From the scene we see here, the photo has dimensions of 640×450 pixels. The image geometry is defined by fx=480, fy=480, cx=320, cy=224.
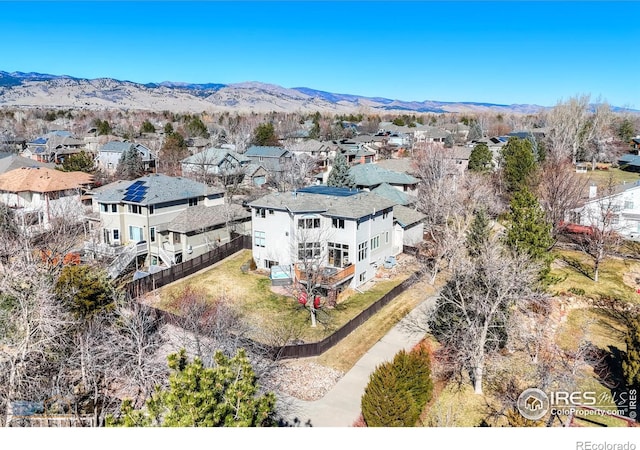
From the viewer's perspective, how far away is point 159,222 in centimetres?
3831

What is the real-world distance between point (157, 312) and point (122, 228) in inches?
570

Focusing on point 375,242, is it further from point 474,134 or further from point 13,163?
point 474,134

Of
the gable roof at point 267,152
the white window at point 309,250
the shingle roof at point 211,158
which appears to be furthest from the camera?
the gable roof at point 267,152

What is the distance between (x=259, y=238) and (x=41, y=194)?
84.7 feet

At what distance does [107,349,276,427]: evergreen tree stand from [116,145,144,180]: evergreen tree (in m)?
Answer: 56.3

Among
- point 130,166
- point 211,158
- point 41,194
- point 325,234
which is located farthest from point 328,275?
point 130,166

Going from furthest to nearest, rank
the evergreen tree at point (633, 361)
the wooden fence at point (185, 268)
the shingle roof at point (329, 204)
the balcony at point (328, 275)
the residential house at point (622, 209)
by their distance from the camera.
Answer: the residential house at point (622, 209) < the shingle roof at point (329, 204) < the wooden fence at point (185, 268) < the balcony at point (328, 275) < the evergreen tree at point (633, 361)

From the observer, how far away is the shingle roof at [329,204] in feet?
106

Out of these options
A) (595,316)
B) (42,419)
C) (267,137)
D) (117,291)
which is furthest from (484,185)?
(267,137)

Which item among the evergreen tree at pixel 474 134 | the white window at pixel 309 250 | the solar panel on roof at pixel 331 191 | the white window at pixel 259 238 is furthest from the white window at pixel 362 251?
the evergreen tree at pixel 474 134

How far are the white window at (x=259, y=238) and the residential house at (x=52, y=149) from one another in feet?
185

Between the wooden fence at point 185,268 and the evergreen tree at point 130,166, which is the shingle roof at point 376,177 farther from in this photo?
the evergreen tree at point 130,166

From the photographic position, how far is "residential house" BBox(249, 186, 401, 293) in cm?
3194

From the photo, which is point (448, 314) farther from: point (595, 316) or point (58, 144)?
point (58, 144)
